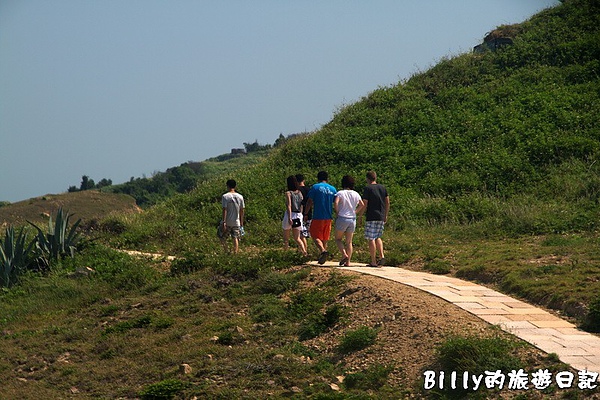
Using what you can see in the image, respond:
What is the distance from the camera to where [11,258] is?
16.0 meters

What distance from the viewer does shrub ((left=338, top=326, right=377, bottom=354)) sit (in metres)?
9.56

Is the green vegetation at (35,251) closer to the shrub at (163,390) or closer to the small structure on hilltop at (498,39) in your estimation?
the shrub at (163,390)

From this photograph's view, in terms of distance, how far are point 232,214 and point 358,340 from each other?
5731 millimetres

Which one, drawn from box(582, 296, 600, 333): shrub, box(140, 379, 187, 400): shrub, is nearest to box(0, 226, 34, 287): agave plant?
box(140, 379, 187, 400): shrub

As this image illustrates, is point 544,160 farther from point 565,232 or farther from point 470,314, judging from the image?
point 470,314

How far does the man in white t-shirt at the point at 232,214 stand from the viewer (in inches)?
579

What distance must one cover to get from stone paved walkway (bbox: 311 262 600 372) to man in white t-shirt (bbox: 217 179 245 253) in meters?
2.80

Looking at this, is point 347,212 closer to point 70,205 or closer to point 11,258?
point 11,258

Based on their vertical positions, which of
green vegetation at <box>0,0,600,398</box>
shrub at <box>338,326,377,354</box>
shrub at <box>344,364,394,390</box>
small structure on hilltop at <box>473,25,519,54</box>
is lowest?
shrub at <box>344,364,394,390</box>

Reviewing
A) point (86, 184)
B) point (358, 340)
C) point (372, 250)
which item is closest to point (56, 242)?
point (372, 250)

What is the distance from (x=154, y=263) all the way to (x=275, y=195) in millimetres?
5547

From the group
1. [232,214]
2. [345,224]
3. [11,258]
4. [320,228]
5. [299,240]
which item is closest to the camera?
[345,224]

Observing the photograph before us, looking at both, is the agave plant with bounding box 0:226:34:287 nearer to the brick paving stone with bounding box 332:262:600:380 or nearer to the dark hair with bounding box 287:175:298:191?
the dark hair with bounding box 287:175:298:191

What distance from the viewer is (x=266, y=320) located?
36.8ft
